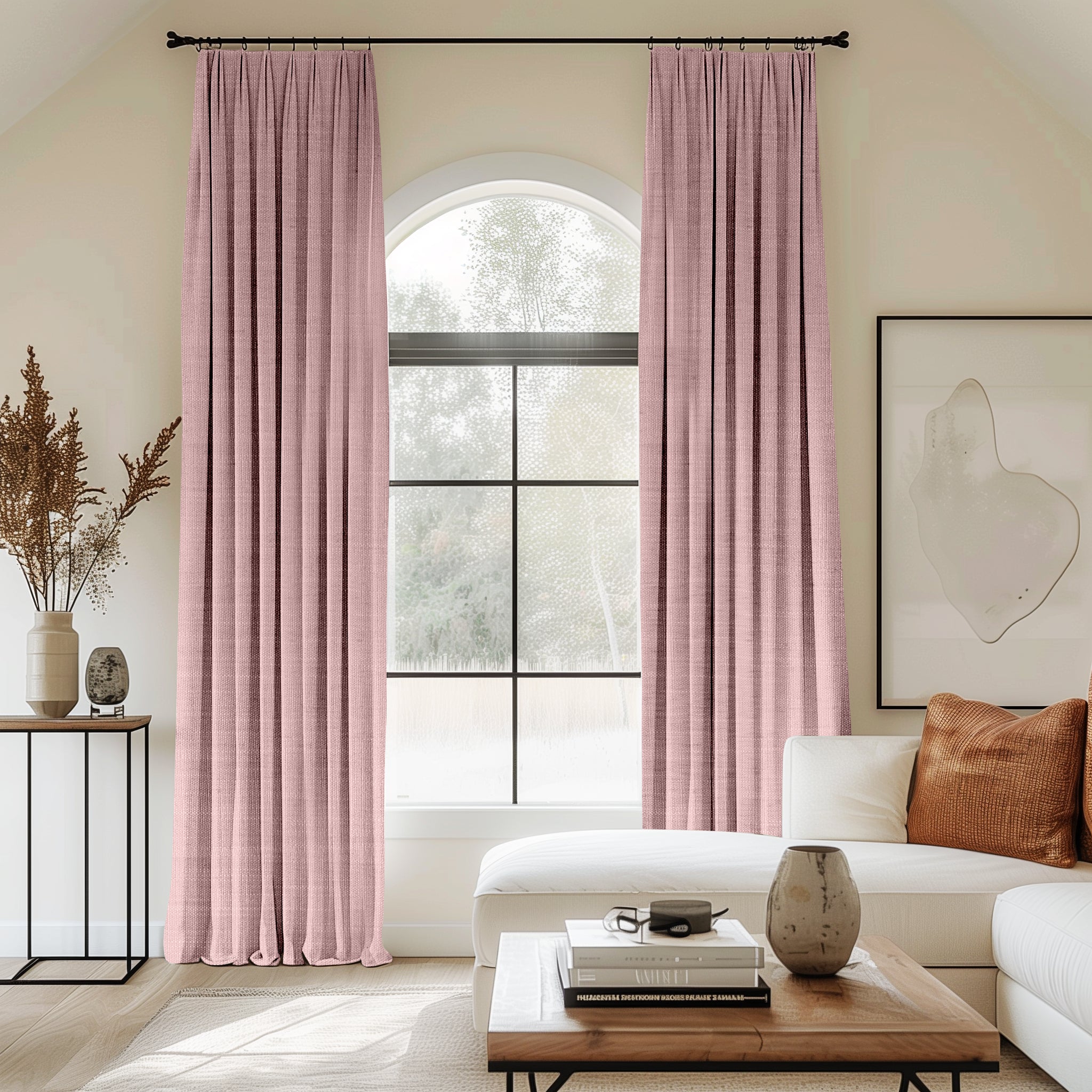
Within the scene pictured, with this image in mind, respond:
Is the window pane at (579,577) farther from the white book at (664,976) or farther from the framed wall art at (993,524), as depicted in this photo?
the white book at (664,976)

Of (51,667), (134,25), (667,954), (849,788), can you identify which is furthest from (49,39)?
(849,788)

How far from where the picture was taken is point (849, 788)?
272cm

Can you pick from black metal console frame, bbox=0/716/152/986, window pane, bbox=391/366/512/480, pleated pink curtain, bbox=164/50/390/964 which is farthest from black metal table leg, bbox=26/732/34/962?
window pane, bbox=391/366/512/480

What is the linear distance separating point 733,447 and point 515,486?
0.74 m

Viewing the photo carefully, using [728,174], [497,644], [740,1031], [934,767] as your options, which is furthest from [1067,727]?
[728,174]

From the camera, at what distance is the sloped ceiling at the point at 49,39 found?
9.52 ft

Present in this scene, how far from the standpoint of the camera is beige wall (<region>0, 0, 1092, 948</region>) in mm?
3215

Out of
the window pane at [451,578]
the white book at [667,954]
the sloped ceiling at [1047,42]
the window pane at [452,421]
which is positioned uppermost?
the sloped ceiling at [1047,42]

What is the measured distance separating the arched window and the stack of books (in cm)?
174

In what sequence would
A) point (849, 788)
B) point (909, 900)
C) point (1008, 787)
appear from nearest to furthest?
point (909, 900) → point (1008, 787) → point (849, 788)

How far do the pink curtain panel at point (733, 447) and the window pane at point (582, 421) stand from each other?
0.80 ft

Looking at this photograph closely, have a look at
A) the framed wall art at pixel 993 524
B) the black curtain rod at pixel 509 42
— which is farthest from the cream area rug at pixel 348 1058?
the black curtain rod at pixel 509 42

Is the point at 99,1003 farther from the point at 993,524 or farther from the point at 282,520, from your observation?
the point at 993,524

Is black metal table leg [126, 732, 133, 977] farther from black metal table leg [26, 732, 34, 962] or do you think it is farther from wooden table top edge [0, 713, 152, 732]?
black metal table leg [26, 732, 34, 962]
